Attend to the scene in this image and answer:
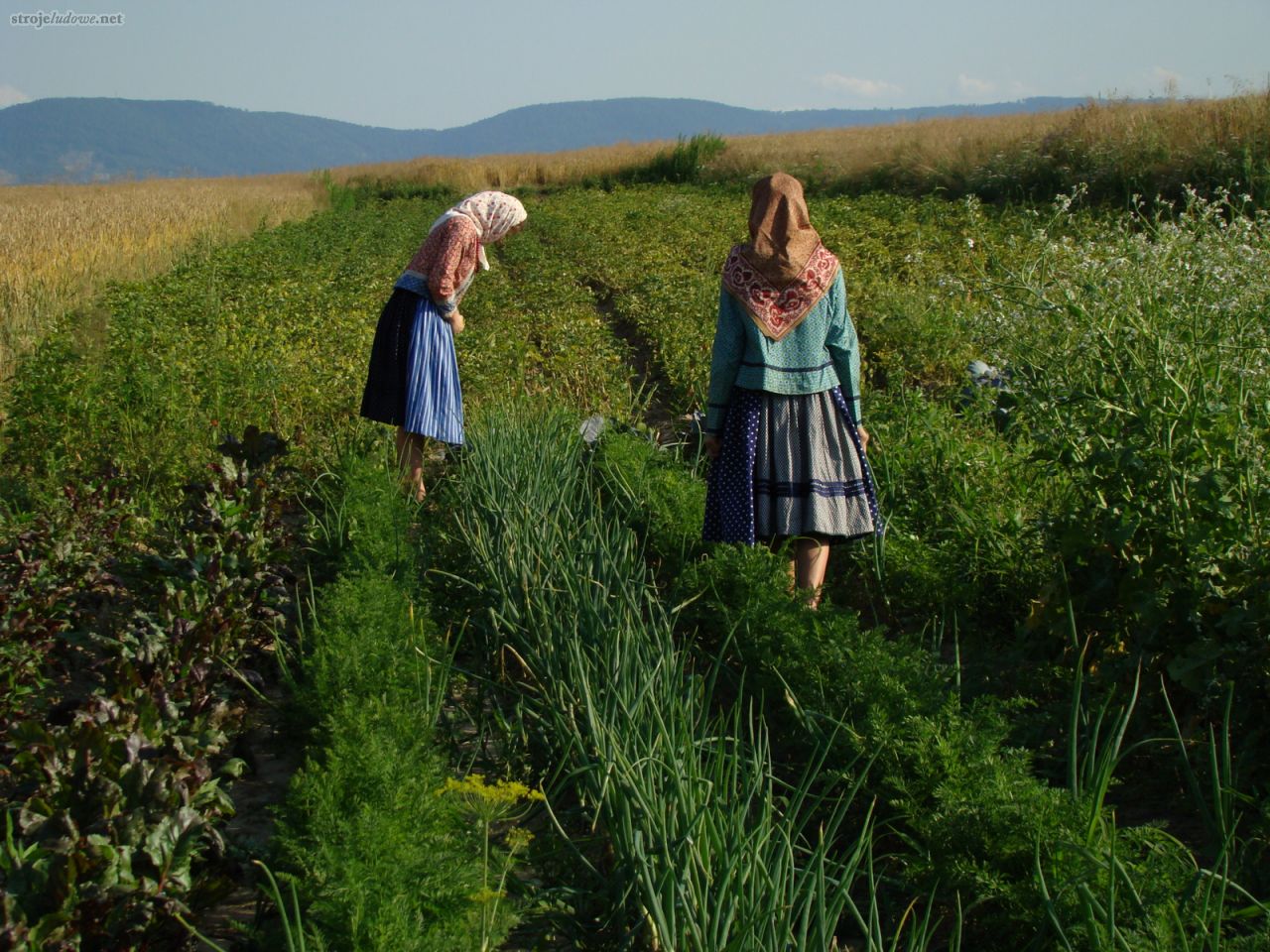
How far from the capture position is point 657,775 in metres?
2.65

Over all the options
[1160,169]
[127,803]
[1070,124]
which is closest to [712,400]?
[127,803]

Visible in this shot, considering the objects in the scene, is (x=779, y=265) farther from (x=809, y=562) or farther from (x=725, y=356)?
(x=809, y=562)

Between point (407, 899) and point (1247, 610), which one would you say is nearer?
point (407, 899)

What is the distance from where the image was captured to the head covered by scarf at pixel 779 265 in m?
4.20

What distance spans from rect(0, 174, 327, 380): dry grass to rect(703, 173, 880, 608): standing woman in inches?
235

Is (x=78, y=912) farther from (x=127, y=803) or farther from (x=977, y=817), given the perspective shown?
(x=977, y=817)

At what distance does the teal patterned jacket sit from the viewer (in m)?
4.30

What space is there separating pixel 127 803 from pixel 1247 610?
2.75m

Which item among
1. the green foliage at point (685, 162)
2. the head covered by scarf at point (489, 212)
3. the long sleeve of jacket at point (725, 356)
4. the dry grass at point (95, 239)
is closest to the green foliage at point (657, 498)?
the long sleeve of jacket at point (725, 356)

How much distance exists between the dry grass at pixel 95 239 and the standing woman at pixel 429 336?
3.71 m

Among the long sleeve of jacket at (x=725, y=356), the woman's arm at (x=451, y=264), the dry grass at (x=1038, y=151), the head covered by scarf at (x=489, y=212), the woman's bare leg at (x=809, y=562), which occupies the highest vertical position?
the dry grass at (x=1038, y=151)

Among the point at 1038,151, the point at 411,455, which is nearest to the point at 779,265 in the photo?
the point at 411,455

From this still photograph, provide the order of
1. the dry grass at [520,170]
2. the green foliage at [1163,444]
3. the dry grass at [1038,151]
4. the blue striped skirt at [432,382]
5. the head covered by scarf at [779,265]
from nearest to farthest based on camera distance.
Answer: the green foliage at [1163,444], the head covered by scarf at [779,265], the blue striped skirt at [432,382], the dry grass at [1038,151], the dry grass at [520,170]

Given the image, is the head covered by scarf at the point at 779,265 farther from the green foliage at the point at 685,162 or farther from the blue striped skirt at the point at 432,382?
the green foliage at the point at 685,162
